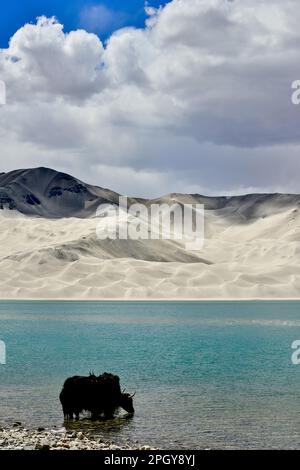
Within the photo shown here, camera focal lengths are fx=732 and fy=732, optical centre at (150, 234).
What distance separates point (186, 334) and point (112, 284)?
129229mm

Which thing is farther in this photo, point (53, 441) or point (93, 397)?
point (93, 397)

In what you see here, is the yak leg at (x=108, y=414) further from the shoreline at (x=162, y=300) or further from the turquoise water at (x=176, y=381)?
the shoreline at (x=162, y=300)

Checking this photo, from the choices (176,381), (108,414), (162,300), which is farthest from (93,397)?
(162,300)

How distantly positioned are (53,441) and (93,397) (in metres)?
5.02

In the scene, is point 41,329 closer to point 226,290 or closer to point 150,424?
point 150,424

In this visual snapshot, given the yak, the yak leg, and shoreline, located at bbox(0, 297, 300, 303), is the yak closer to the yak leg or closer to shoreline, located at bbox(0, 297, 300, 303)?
the yak leg

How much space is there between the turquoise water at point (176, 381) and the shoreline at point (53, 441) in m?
0.98

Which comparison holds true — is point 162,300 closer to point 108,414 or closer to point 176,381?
point 176,381

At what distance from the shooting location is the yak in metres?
28.1

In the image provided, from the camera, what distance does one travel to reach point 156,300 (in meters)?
190

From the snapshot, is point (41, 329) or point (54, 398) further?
point (41, 329)

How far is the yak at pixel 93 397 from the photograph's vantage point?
92.2 feet

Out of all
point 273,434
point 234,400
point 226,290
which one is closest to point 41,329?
point 234,400

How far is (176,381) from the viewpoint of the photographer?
3734 centimetres
